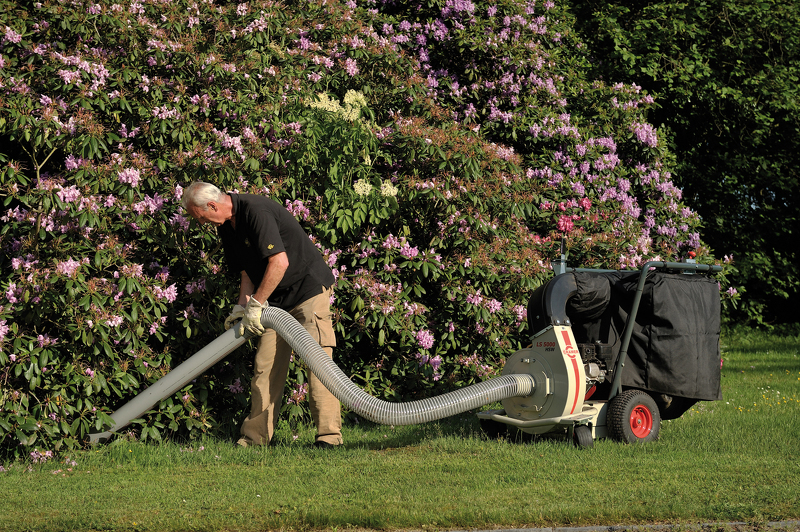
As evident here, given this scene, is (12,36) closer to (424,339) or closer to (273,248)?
(273,248)

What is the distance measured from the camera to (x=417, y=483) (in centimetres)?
448

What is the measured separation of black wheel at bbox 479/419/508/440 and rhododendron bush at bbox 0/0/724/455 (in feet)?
3.22

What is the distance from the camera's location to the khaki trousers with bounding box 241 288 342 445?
18.3 ft

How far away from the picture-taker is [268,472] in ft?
15.8

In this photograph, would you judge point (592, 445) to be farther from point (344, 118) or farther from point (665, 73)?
point (665, 73)

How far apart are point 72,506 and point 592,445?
3117mm

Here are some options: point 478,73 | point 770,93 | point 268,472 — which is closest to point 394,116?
point 478,73

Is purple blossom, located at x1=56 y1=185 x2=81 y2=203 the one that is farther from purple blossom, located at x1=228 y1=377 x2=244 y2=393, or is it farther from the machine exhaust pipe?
purple blossom, located at x1=228 y1=377 x2=244 y2=393

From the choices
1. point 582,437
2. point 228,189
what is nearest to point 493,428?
point 582,437

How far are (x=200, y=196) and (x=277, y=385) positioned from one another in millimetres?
1451

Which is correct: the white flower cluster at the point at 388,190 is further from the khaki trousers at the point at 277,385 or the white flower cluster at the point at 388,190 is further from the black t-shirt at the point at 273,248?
the khaki trousers at the point at 277,385

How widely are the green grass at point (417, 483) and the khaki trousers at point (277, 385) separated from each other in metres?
0.19

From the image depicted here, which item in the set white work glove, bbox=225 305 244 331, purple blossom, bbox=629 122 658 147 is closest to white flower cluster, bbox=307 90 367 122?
white work glove, bbox=225 305 244 331

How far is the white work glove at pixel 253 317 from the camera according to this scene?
17.3 feet
